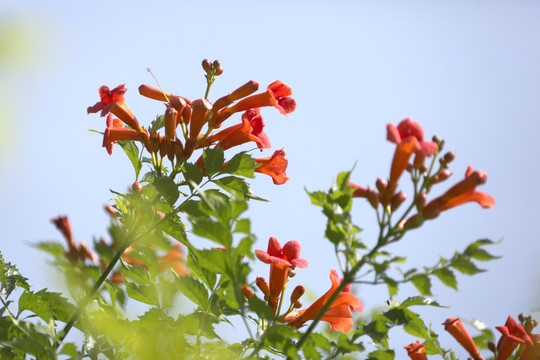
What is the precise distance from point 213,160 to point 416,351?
5.67 ft

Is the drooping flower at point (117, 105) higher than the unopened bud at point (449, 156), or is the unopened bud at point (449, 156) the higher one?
the drooping flower at point (117, 105)

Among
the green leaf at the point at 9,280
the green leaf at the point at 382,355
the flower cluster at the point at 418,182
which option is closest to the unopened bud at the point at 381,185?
the flower cluster at the point at 418,182

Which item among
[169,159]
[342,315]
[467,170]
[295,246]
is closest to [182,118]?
[169,159]

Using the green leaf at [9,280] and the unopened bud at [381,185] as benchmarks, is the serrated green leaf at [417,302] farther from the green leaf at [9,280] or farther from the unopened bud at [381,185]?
the green leaf at [9,280]

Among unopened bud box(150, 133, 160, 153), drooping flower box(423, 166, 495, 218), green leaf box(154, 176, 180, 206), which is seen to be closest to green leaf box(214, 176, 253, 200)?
green leaf box(154, 176, 180, 206)

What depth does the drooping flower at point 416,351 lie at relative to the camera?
11.6 ft

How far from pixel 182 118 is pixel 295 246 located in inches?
47.4

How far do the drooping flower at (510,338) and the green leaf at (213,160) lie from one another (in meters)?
2.05

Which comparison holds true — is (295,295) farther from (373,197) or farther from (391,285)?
(391,285)

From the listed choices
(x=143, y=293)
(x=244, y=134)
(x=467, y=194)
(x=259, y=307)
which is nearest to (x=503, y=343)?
(x=467, y=194)

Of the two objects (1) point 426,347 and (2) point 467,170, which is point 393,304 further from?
(2) point 467,170

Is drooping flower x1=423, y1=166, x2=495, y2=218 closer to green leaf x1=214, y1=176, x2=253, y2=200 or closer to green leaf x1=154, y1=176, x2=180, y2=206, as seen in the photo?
green leaf x1=214, y1=176, x2=253, y2=200

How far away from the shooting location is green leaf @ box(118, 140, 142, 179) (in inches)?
160

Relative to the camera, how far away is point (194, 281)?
311 cm
